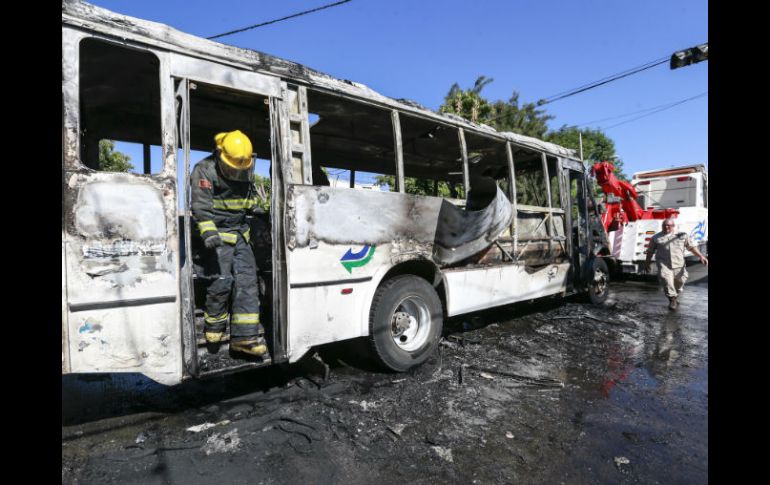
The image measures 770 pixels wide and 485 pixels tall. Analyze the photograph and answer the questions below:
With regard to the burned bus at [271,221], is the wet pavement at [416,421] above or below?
below

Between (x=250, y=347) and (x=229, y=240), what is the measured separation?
2.78 feet

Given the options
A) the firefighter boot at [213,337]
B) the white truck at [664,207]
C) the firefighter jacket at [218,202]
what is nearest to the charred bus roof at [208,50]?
the firefighter jacket at [218,202]

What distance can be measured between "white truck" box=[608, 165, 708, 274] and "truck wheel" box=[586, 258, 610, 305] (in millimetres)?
1467

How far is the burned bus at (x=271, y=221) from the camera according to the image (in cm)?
243

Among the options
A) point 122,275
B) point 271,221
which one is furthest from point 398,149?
point 122,275

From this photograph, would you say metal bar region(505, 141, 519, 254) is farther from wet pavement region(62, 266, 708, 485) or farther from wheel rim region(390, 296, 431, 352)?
wheel rim region(390, 296, 431, 352)

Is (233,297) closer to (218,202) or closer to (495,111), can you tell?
(218,202)

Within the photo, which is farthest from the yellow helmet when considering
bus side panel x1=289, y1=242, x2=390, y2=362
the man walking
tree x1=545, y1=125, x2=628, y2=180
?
tree x1=545, y1=125, x2=628, y2=180

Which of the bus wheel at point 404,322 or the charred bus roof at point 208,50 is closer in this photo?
the charred bus roof at point 208,50

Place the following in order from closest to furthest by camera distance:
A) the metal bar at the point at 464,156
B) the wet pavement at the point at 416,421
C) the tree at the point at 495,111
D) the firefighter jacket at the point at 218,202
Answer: the wet pavement at the point at 416,421, the firefighter jacket at the point at 218,202, the metal bar at the point at 464,156, the tree at the point at 495,111

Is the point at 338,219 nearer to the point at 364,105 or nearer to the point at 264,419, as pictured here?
the point at 364,105

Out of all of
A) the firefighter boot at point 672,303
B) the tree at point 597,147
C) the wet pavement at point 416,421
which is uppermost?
the tree at point 597,147

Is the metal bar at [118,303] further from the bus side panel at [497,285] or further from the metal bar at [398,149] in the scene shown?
the bus side panel at [497,285]

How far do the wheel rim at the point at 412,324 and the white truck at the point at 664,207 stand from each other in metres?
6.22
